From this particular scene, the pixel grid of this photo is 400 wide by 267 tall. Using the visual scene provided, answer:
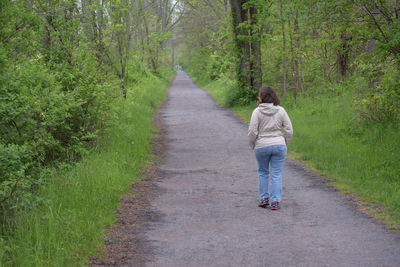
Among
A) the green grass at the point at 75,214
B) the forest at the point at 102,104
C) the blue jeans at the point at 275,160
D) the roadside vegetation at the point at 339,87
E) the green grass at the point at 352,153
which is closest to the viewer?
the green grass at the point at 75,214

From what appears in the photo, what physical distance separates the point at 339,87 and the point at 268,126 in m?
12.2

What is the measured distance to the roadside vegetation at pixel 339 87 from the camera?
804cm

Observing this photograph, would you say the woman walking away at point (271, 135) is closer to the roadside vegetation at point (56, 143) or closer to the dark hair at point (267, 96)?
the dark hair at point (267, 96)

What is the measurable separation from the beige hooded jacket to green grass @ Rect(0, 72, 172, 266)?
2274mm

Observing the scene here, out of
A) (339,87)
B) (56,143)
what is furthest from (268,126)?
(339,87)

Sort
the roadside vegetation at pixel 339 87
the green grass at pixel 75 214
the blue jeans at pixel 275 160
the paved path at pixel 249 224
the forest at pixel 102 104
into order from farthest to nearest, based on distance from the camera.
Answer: the roadside vegetation at pixel 339 87
the blue jeans at pixel 275 160
the forest at pixel 102 104
the paved path at pixel 249 224
the green grass at pixel 75 214

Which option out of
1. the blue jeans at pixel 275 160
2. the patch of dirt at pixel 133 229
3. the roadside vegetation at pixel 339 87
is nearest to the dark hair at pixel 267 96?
the blue jeans at pixel 275 160

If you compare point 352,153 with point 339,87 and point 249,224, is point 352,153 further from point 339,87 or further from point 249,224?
point 339,87

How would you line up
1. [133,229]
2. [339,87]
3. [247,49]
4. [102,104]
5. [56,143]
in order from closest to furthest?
[133,229]
[56,143]
[102,104]
[339,87]
[247,49]

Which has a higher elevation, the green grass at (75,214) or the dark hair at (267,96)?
the dark hair at (267,96)

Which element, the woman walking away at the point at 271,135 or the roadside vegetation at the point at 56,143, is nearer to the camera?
the roadside vegetation at the point at 56,143

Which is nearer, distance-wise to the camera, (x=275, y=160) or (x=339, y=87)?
(x=275, y=160)

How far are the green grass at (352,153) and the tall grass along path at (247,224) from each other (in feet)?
1.28

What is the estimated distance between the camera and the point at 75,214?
18.2 feet
